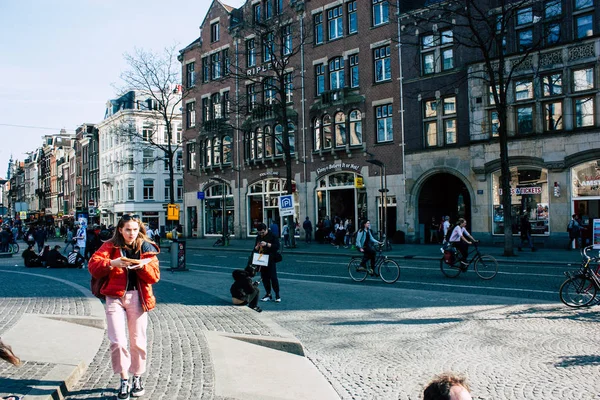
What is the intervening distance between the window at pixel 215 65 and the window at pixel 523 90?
79.6ft

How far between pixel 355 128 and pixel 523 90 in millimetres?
10197

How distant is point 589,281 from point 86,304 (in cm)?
930

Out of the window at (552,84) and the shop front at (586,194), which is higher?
the window at (552,84)

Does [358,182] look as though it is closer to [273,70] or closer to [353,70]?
[353,70]

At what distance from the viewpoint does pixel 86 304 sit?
33.6 ft

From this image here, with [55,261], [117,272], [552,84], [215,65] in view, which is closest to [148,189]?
[215,65]

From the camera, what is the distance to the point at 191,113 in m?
47.4

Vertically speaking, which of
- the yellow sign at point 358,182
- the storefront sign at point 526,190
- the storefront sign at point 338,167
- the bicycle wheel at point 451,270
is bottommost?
the bicycle wheel at point 451,270

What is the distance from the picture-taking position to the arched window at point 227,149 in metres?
42.5

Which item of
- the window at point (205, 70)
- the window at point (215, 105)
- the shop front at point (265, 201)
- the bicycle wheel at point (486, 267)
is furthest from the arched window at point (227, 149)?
the bicycle wheel at point (486, 267)

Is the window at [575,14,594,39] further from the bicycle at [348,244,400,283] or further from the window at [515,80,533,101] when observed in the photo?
the bicycle at [348,244,400,283]

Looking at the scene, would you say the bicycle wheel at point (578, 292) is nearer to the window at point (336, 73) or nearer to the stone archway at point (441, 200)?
the stone archway at point (441, 200)

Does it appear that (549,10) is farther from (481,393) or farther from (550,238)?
(481,393)

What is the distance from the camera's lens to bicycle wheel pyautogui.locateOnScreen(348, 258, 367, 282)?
15.0 metres
